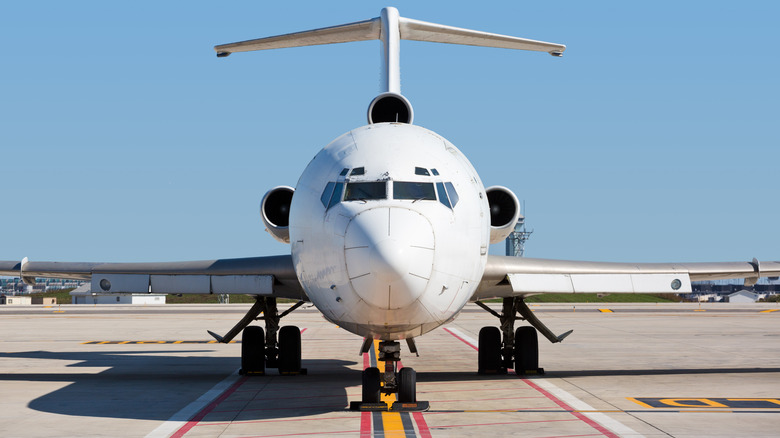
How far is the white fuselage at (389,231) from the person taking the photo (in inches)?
395

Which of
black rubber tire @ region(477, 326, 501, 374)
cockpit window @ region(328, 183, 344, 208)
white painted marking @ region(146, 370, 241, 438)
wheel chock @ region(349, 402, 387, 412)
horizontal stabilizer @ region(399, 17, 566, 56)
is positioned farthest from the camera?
horizontal stabilizer @ region(399, 17, 566, 56)

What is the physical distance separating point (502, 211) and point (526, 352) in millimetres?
3513

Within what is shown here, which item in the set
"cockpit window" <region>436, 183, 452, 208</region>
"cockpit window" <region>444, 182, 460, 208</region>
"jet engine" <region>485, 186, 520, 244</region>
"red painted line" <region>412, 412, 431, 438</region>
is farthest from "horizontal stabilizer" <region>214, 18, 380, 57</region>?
"red painted line" <region>412, 412, 431, 438</region>

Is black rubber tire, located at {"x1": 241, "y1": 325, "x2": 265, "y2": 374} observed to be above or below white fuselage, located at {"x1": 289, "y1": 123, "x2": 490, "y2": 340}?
below

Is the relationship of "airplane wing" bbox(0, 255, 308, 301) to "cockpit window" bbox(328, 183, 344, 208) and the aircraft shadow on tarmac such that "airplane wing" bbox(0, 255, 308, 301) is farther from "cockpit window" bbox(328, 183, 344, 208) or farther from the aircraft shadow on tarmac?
"cockpit window" bbox(328, 183, 344, 208)

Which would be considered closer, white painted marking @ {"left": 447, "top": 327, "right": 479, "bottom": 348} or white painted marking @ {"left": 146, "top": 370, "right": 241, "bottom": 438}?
white painted marking @ {"left": 146, "top": 370, "right": 241, "bottom": 438}

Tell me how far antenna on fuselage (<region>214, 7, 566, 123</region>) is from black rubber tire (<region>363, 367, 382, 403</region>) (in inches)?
314

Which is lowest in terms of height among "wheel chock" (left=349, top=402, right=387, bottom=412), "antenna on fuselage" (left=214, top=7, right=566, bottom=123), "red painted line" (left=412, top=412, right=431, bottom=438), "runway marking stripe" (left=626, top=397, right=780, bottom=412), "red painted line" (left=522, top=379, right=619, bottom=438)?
"runway marking stripe" (left=626, top=397, right=780, bottom=412)

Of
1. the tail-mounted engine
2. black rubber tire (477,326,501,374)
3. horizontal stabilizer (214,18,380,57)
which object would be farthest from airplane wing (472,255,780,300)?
horizontal stabilizer (214,18,380,57)

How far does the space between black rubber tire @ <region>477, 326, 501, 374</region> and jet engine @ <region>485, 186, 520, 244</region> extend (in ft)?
9.61

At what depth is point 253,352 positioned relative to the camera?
56.0 feet

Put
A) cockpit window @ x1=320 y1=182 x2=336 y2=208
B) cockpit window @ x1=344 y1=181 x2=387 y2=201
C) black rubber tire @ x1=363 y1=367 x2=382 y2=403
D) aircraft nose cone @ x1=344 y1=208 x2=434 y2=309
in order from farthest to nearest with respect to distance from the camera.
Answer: black rubber tire @ x1=363 y1=367 x2=382 y2=403, cockpit window @ x1=320 y1=182 x2=336 y2=208, cockpit window @ x1=344 y1=181 x2=387 y2=201, aircraft nose cone @ x1=344 y1=208 x2=434 y2=309

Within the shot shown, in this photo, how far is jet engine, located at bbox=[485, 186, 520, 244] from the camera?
14.8 m

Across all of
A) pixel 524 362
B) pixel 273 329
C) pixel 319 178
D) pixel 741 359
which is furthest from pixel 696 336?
pixel 319 178
